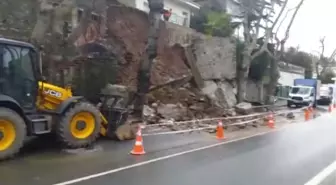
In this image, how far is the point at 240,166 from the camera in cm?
957

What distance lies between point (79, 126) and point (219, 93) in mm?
16775

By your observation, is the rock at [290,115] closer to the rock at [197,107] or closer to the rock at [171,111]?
the rock at [197,107]

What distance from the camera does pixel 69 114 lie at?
10438 mm

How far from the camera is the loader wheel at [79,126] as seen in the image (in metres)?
10.3

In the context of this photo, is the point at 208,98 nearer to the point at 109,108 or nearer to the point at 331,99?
the point at 109,108

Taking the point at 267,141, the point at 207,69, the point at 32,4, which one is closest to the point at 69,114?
the point at 267,141

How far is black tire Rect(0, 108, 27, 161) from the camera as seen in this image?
29.3 feet

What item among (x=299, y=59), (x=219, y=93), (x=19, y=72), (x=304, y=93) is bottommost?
(x=304, y=93)

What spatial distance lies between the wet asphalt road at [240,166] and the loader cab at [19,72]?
3.16 m

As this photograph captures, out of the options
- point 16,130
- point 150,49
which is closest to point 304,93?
point 150,49

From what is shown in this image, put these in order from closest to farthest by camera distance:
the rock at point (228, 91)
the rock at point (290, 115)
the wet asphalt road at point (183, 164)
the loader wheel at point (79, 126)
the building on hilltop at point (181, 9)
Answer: the wet asphalt road at point (183, 164) < the loader wheel at point (79, 126) < the rock at point (290, 115) < the rock at point (228, 91) < the building on hilltop at point (181, 9)

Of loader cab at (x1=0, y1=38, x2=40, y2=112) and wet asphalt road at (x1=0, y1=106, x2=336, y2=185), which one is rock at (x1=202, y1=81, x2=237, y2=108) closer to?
wet asphalt road at (x1=0, y1=106, x2=336, y2=185)

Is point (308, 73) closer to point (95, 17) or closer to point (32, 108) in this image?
point (95, 17)

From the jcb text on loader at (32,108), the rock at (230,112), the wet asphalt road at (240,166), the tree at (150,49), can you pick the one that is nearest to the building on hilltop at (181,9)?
the rock at (230,112)
